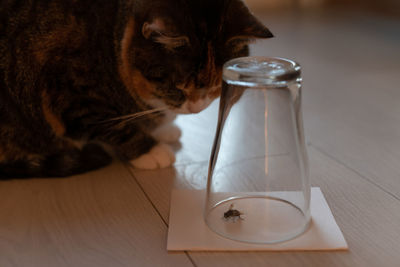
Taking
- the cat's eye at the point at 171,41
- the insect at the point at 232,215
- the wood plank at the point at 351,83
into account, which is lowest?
the wood plank at the point at 351,83

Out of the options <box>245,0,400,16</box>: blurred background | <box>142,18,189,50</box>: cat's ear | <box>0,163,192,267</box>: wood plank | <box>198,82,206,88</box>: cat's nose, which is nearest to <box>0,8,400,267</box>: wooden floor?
<box>0,163,192,267</box>: wood plank

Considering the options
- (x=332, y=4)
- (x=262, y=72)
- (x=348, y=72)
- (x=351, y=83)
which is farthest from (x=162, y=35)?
(x=332, y=4)

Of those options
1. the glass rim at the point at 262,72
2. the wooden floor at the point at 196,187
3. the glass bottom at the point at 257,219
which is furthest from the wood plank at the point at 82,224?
the glass rim at the point at 262,72

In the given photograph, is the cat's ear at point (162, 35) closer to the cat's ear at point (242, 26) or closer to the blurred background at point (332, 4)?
the cat's ear at point (242, 26)

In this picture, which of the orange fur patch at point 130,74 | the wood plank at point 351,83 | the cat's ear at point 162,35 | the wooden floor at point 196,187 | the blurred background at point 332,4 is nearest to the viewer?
the wooden floor at point 196,187

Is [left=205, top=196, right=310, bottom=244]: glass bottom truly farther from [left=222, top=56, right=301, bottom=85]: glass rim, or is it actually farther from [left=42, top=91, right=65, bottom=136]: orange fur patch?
[left=42, top=91, right=65, bottom=136]: orange fur patch

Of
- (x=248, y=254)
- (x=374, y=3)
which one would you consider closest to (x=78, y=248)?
(x=248, y=254)
